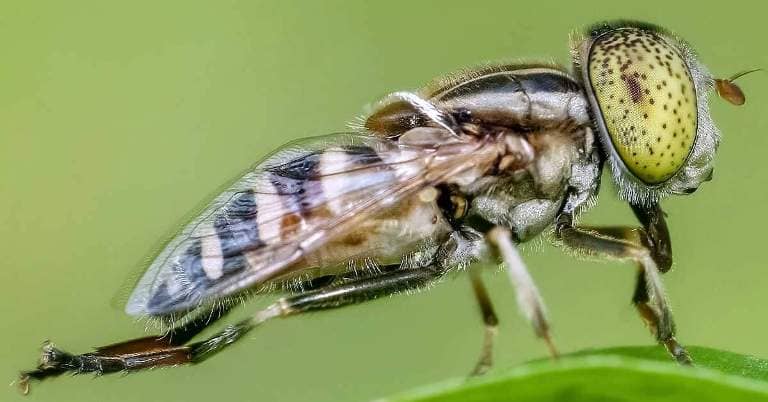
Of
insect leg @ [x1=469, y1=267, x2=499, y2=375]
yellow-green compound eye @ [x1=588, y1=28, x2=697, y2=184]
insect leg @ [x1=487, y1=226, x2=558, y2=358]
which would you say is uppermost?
yellow-green compound eye @ [x1=588, y1=28, x2=697, y2=184]

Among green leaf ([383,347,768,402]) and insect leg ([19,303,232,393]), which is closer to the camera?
green leaf ([383,347,768,402])

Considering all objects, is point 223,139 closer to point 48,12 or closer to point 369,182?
point 48,12

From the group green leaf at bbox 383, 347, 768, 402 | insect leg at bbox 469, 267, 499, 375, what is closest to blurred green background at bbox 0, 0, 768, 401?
insect leg at bbox 469, 267, 499, 375

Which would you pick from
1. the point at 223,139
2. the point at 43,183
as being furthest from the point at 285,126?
the point at 43,183

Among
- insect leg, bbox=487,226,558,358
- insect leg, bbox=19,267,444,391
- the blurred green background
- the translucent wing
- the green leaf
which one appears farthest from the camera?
the blurred green background

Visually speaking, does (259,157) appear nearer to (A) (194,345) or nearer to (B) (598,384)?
(A) (194,345)

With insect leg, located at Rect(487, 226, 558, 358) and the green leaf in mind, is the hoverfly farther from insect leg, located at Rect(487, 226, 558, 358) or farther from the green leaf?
the green leaf
